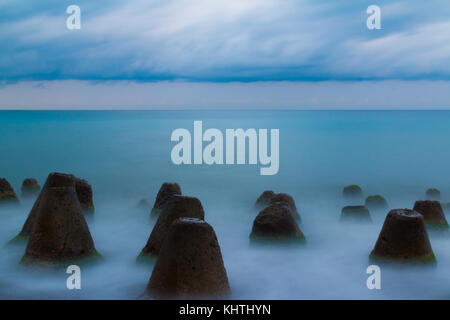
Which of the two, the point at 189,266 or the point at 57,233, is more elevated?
the point at 57,233

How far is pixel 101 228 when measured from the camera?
1009 cm

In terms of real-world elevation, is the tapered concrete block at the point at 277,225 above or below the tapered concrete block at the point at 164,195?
below

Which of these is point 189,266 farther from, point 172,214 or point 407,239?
point 407,239

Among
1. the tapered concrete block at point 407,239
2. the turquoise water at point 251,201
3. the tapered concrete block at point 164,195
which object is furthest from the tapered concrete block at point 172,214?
the tapered concrete block at point 164,195

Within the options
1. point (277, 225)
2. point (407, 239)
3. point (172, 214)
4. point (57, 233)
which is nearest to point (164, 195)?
point (277, 225)

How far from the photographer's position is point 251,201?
1400cm

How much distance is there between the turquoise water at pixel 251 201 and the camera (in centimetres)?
682

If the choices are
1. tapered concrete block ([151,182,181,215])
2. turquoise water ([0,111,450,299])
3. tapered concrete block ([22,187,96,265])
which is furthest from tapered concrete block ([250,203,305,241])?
tapered concrete block ([22,187,96,265])

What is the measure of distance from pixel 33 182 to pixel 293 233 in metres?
8.47

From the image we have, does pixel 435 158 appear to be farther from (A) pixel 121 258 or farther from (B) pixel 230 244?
(A) pixel 121 258

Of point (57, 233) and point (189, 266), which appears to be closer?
point (189, 266)

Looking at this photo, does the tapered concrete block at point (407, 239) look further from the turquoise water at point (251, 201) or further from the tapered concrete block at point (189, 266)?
the tapered concrete block at point (189, 266)

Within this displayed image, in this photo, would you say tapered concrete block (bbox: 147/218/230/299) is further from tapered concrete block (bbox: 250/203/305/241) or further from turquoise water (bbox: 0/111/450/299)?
tapered concrete block (bbox: 250/203/305/241)

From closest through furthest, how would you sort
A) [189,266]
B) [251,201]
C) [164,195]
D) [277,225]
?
[189,266] < [277,225] < [164,195] < [251,201]
